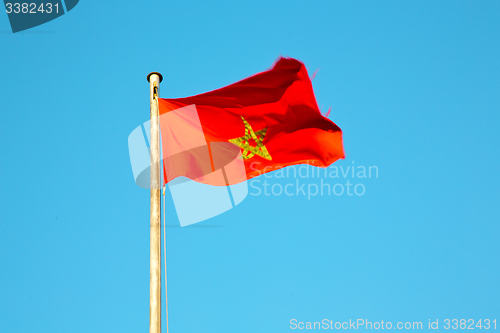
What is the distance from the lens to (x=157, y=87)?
1280cm

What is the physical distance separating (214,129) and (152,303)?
5478 millimetres

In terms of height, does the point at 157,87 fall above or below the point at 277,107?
below

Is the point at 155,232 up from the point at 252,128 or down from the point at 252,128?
down

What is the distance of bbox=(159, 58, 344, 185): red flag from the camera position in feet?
45.9

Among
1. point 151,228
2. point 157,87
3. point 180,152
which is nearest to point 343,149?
point 180,152

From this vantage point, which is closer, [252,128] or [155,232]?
[155,232]

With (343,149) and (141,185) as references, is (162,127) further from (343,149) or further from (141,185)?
(343,149)

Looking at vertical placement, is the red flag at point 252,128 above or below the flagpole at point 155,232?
above

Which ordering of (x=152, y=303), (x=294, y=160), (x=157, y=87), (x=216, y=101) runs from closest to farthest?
(x=152, y=303), (x=157, y=87), (x=216, y=101), (x=294, y=160)

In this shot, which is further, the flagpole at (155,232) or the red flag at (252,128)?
the red flag at (252,128)

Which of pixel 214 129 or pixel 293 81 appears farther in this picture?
pixel 293 81

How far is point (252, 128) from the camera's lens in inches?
613

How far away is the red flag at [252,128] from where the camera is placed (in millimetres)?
14000

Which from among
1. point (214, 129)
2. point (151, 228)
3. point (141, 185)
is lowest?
point (151, 228)
